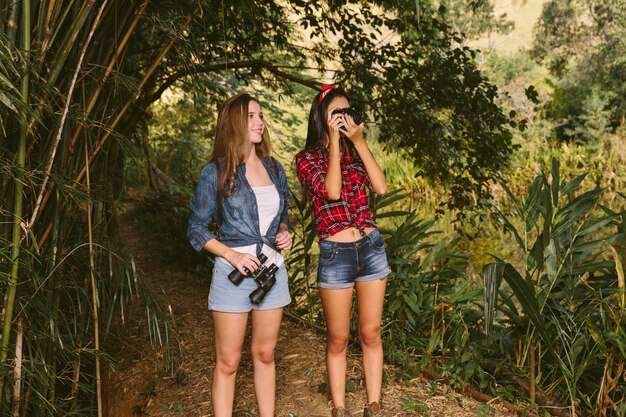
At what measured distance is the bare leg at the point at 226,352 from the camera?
230 centimetres

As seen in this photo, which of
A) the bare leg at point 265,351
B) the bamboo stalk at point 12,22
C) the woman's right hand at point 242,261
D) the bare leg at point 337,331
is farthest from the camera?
the bare leg at point 337,331

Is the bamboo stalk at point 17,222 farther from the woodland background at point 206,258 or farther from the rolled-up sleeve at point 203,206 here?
the rolled-up sleeve at point 203,206

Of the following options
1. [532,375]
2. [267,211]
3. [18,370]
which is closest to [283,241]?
[267,211]

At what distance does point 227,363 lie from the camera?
235 cm

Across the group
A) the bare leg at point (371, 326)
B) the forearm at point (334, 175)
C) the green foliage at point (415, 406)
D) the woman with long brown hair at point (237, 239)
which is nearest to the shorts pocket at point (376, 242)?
the bare leg at point (371, 326)

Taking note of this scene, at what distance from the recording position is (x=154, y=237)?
688 cm

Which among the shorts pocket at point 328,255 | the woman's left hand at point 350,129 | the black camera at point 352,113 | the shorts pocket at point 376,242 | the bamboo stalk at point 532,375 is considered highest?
the black camera at point 352,113

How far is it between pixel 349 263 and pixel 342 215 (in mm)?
185

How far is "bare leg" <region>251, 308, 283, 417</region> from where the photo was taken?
7.75ft

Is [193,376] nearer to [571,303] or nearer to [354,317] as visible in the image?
[354,317]

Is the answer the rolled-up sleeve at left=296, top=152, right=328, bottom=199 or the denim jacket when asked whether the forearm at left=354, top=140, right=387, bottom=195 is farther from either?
the denim jacket

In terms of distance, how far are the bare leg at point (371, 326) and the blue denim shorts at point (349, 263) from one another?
0.15 ft

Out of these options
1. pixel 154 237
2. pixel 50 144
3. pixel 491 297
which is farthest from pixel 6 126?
pixel 154 237

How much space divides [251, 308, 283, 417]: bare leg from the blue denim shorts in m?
0.23
